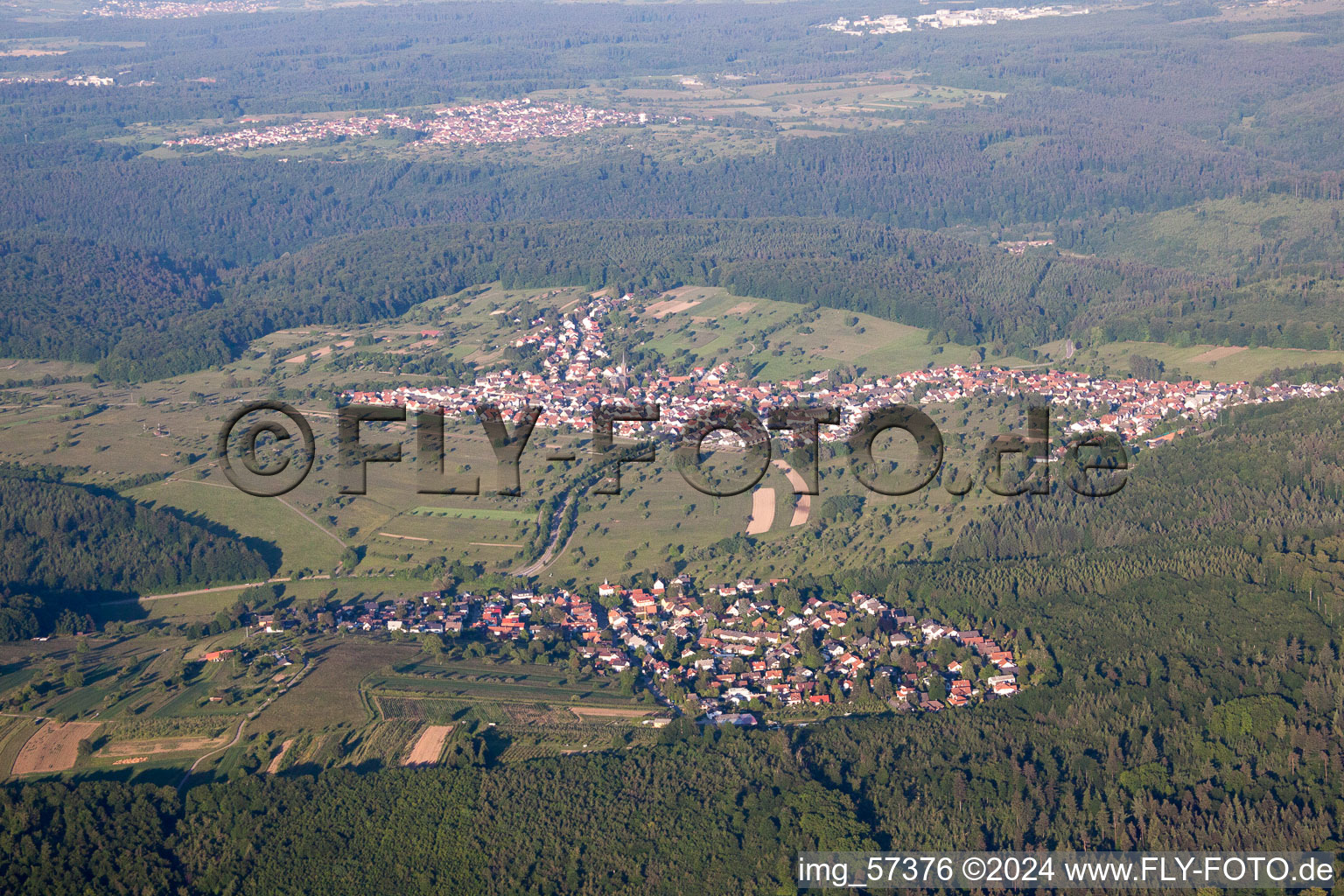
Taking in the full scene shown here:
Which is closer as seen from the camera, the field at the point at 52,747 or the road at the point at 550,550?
the field at the point at 52,747

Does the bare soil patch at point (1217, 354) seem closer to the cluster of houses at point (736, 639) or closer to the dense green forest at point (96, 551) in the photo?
the cluster of houses at point (736, 639)

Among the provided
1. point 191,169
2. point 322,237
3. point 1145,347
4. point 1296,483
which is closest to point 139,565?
point 1296,483

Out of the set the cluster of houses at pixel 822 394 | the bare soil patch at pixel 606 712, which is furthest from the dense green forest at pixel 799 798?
the cluster of houses at pixel 822 394

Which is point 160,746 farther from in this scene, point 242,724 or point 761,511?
point 761,511

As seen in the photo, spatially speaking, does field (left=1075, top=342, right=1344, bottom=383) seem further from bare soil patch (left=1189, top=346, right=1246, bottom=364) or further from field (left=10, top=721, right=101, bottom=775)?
field (left=10, top=721, right=101, bottom=775)

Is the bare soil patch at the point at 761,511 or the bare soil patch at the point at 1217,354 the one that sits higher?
the bare soil patch at the point at 1217,354

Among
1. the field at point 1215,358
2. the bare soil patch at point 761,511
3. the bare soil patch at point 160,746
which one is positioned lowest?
the bare soil patch at point 160,746

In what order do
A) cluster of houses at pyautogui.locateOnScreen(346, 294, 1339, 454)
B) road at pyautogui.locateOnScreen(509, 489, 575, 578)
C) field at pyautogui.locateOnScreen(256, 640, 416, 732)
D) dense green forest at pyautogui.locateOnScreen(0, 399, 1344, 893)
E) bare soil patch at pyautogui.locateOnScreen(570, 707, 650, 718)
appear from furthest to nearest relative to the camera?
cluster of houses at pyautogui.locateOnScreen(346, 294, 1339, 454), road at pyautogui.locateOnScreen(509, 489, 575, 578), bare soil patch at pyautogui.locateOnScreen(570, 707, 650, 718), field at pyautogui.locateOnScreen(256, 640, 416, 732), dense green forest at pyautogui.locateOnScreen(0, 399, 1344, 893)

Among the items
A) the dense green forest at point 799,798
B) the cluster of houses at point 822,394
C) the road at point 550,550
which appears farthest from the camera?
the cluster of houses at point 822,394

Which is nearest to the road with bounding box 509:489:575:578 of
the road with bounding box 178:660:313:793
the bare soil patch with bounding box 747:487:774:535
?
the bare soil patch with bounding box 747:487:774:535
